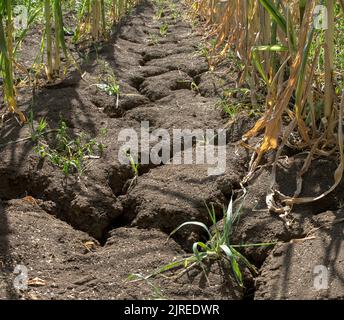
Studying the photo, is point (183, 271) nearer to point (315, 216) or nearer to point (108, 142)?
point (315, 216)

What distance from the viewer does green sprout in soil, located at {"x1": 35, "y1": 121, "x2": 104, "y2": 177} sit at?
80.8 inches

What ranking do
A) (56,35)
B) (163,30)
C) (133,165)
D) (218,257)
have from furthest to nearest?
(163,30)
(56,35)
(133,165)
(218,257)

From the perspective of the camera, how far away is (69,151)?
2123mm

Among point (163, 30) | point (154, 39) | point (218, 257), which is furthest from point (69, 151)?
point (163, 30)

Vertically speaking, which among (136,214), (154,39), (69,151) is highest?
(154,39)

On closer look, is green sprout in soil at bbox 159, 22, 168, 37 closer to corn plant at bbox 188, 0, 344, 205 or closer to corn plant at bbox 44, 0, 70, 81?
corn plant at bbox 44, 0, 70, 81

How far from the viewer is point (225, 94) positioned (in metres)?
Result: 2.68

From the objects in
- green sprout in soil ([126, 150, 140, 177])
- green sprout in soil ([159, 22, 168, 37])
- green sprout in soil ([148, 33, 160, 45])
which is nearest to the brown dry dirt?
green sprout in soil ([126, 150, 140, 177])

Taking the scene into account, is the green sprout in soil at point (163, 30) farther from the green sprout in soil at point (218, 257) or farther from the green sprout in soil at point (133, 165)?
the green sprout in soil at point (218, 257)

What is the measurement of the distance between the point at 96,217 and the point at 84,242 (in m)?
0.14

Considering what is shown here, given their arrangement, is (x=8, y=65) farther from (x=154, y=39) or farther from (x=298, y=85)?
(x=154, y=39)

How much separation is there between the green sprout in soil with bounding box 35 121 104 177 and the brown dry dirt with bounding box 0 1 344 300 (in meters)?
0.03

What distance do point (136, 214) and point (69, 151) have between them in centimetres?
37

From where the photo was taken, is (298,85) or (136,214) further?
(136,214)
